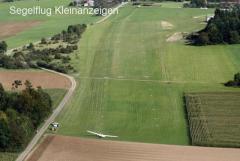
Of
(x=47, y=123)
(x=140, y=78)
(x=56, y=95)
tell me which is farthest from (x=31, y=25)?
(x=47, y=123)

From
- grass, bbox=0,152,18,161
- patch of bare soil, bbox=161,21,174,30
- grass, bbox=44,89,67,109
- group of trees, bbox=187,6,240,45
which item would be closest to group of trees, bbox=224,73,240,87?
grass, bbox=44,89,67,109

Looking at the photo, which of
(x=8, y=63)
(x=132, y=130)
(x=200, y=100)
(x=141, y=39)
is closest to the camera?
(x=132, y=130)

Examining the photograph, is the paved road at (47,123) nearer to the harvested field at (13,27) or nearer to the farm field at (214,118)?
the farm field at (214,118)

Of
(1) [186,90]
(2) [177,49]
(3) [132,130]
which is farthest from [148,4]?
(3) [132,130]

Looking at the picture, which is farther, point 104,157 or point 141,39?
point 141,39

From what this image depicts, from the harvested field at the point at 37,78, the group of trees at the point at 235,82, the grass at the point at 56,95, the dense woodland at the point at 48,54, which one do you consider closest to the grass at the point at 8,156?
the grass at the point at 56,95

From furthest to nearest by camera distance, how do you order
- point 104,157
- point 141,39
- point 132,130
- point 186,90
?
point 141,39
point 186,90
point 132,130
point 104,157

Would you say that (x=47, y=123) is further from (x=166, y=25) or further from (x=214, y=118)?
(x=166, y=25)

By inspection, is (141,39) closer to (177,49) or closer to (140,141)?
(177,49)
